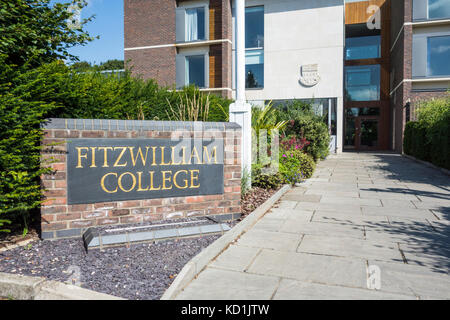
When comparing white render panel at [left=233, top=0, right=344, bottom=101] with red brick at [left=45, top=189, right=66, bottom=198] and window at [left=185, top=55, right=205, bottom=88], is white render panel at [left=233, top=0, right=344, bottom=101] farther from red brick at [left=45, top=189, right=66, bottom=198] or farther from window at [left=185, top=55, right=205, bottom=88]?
red brick at [left=45, top=189, right=66, bottom=198]

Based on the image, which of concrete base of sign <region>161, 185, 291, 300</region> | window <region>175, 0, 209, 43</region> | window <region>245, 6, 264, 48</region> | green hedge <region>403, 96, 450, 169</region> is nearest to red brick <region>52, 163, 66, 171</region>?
concrete base of sign <region>161, 185, 291, 300</region>

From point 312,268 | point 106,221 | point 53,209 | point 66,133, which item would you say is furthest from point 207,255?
point 66,133

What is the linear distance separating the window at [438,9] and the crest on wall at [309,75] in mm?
6530

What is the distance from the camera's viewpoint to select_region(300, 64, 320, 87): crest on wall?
62.3ft

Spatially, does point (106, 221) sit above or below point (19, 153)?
below

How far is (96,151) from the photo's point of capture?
12.6 ft

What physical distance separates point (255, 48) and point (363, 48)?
927cm

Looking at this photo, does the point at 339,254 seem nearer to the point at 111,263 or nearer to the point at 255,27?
the point at 111,263

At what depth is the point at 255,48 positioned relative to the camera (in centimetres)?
2028

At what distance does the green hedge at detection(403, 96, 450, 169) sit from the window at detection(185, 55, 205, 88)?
37.6 feet

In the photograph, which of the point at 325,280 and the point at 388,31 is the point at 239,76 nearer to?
the point at 325,280

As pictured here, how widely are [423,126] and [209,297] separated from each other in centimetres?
1390

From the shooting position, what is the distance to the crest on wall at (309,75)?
1900cm
